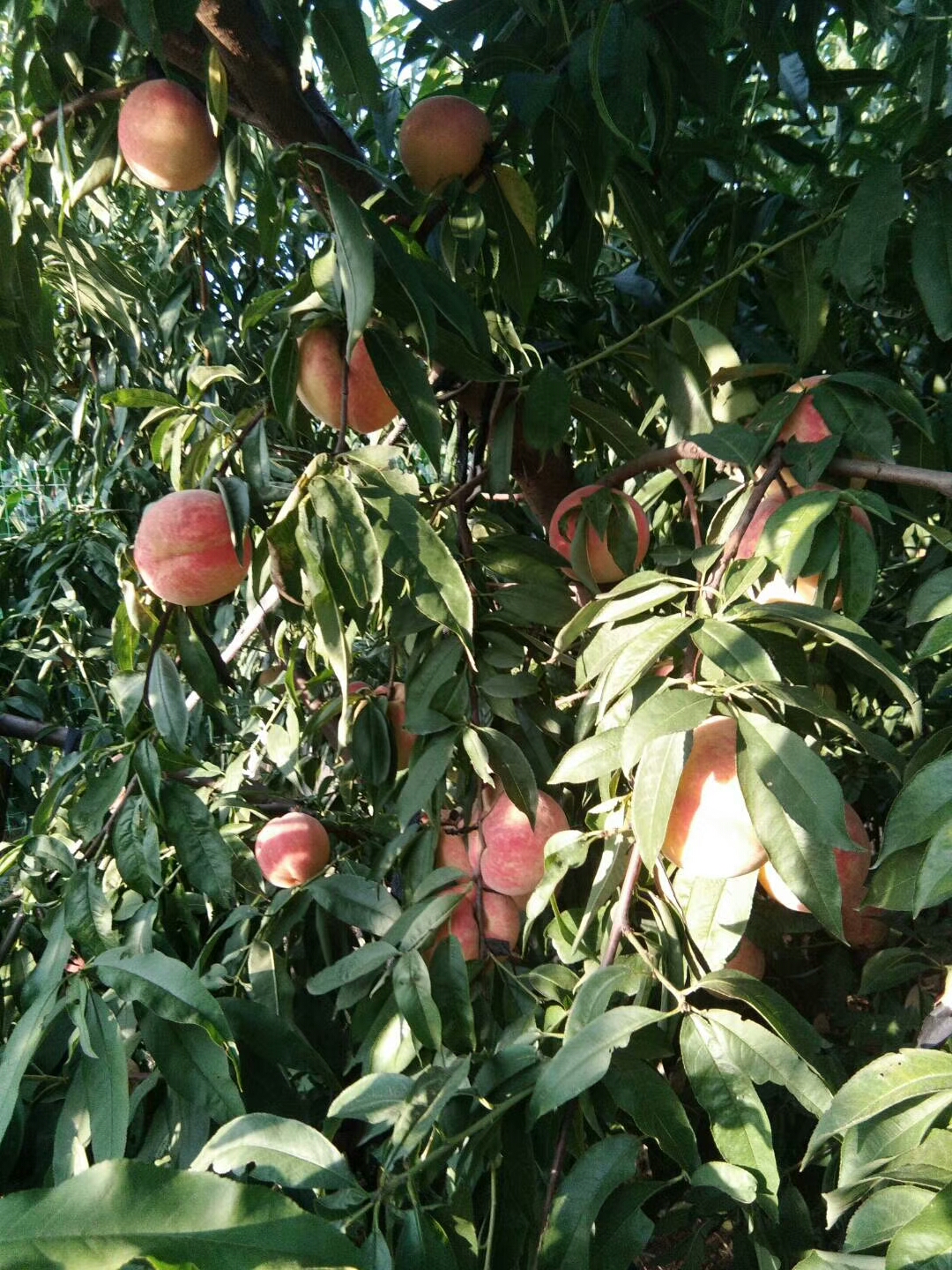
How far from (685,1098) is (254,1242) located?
91 cm

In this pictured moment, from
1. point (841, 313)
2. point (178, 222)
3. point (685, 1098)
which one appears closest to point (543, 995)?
point (685, 1098)

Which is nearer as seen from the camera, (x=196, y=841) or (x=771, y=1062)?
(x=771, y=1062)

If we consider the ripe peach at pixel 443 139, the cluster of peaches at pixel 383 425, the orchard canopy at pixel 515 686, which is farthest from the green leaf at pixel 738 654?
the ripe peach at pixel 443 139

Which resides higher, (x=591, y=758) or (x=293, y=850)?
(x=591, y=758)

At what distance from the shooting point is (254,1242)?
284mm

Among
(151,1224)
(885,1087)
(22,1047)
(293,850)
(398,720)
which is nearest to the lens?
(151,1224)

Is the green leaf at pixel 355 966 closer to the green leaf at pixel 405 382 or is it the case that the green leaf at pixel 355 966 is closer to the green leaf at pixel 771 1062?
the green leaf at pixel 771 1062

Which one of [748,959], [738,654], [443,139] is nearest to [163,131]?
[443,139]

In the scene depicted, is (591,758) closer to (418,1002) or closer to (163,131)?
(418,1002)

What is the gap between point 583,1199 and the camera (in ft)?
1.92

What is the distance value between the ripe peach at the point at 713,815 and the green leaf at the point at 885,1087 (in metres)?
0.16

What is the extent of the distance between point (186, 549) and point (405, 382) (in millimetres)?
240

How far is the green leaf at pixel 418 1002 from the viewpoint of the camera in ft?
2.35

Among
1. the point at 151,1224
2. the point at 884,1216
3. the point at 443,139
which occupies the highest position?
the point at 443,139
